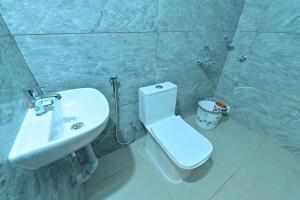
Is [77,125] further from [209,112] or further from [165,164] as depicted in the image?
[209,112]

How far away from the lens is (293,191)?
47.2 inches

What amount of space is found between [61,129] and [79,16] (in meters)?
0.63

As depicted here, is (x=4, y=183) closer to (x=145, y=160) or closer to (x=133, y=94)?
(x=133, y=94)

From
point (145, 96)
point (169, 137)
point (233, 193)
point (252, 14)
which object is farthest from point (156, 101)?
point (252, 14)

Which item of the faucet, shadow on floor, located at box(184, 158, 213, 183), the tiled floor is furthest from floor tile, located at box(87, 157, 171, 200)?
the faucet

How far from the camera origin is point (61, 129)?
75 cm

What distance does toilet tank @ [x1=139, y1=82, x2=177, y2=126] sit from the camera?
3.90 ft

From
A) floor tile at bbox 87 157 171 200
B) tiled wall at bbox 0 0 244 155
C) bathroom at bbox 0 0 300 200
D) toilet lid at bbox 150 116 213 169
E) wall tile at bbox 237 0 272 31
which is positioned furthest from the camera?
wall tile at bbox 237 0 272 31

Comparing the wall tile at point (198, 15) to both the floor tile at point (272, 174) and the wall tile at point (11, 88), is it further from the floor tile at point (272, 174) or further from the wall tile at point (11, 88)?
the floor tile at point (272, 174)

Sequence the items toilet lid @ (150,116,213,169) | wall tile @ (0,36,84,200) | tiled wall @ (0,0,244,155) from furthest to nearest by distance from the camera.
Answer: toilet lid @ (150,116,213,169) → tiled wall @ (0,0,244,155) → wall tile @ (0,36,84,200)

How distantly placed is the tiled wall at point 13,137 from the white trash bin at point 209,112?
1.45 metres

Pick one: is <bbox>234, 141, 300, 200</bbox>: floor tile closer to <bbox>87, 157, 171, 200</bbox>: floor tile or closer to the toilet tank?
<bbox>87, 157, 171, 200</bbox>: floor tile

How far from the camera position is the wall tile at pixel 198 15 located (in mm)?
1093

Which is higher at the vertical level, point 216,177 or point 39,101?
point 39,101
